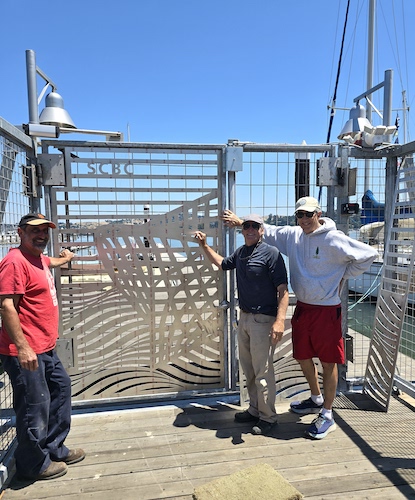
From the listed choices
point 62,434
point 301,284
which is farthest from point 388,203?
point 62,434

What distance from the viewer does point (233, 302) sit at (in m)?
3.31

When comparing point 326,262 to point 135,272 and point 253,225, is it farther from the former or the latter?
point 135,272

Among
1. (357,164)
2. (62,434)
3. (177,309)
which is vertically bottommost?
(62,434)

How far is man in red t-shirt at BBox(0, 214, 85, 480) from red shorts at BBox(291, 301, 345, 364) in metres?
1.91

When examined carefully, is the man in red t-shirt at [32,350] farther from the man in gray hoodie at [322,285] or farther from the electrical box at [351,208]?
the electrical box at [351,208]

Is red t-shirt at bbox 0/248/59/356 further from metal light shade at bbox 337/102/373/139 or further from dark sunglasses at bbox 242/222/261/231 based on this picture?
metal light shade at bbox 337/102/373/139

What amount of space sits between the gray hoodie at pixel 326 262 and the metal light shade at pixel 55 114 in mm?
2262

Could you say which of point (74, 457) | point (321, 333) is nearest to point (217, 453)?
point (74, 457)

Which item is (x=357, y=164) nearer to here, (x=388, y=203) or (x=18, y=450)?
(x=388, y=203)

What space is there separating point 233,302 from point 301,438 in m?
1.23

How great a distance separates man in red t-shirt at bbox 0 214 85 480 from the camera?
2.11m

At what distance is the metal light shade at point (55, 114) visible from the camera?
2.98 metres

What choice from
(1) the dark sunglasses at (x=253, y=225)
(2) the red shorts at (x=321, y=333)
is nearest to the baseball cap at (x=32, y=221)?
(1) the dark sunglasses at (x=253, y=225)

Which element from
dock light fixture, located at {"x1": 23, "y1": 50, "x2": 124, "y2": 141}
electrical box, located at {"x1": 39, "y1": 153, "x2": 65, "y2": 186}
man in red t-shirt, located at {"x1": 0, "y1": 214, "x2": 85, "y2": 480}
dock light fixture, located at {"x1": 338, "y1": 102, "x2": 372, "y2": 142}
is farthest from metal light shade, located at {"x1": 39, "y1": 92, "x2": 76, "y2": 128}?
dock light fixture, located at {"x1": 338, "y1": 102, "x2": 372, "y2": 142}
